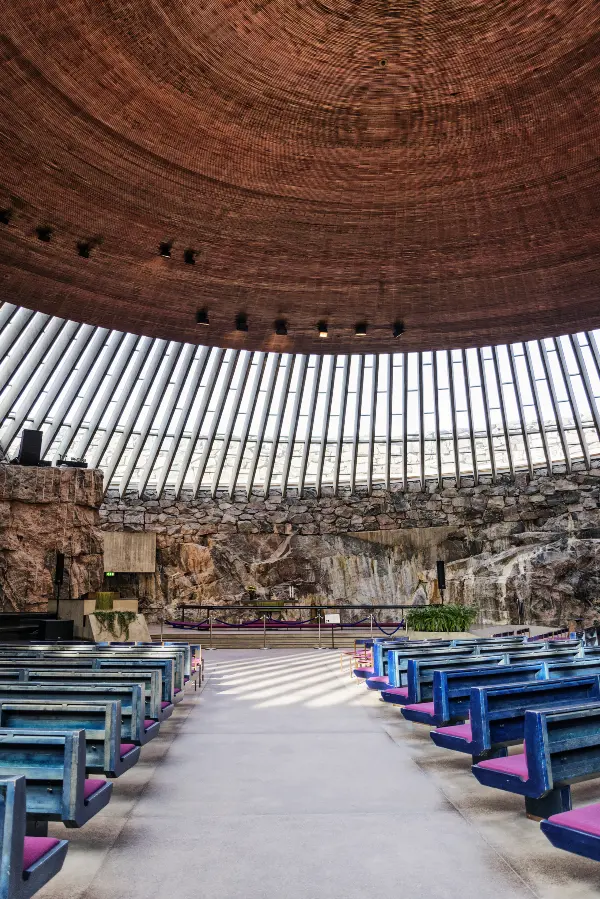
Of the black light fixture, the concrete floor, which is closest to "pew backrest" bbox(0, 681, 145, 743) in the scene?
the concrete floor

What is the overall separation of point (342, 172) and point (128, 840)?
7411 mm

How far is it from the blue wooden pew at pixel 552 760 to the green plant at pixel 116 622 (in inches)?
486

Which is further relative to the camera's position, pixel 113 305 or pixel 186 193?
pixel 113 305

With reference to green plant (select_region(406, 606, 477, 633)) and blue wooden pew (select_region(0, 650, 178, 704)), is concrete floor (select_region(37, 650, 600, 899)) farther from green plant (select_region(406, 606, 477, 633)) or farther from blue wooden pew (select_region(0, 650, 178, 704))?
green plant (select_region(406, 606, 477, 633))

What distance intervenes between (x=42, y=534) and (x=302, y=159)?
14.6m

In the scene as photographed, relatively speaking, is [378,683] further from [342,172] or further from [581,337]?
[581,337]

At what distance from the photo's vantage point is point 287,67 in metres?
6.91

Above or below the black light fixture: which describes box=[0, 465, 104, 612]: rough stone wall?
below

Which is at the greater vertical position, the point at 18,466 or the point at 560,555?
the point at 18,466

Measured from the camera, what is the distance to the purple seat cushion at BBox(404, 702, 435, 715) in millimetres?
5504

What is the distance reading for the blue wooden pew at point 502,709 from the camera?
4.12 meters

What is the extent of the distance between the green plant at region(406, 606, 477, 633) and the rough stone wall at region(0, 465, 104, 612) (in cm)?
1011

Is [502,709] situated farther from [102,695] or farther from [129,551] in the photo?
[129,551]

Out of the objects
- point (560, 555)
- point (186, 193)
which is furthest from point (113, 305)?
point (560, 555)
